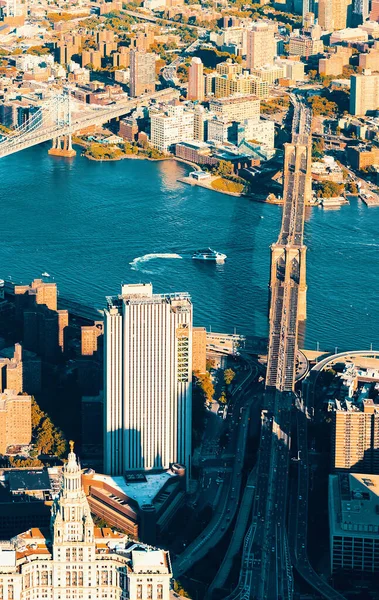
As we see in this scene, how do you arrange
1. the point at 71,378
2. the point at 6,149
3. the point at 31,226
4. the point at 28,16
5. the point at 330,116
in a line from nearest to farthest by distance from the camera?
the point at 71,378, the point at 31,226, the point at 6,149, the point at 330,116, the point at 28,16

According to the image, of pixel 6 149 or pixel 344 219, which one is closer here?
pixel 344 219

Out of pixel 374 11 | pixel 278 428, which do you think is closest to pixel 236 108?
pixel 374 11

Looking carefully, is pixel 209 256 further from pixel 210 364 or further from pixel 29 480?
pixel 29 480

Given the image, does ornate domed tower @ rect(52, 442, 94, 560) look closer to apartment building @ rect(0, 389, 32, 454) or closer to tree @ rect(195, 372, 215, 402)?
apartment building @ rect(0, 389, 32, 454)

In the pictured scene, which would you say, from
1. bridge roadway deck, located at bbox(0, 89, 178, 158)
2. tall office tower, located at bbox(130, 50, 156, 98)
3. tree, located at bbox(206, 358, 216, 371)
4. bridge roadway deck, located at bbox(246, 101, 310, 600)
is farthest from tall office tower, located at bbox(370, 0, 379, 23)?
tree, located at bbox(206, 358, 216, 371)

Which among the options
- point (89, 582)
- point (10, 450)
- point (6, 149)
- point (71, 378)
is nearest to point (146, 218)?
point (6, 149)

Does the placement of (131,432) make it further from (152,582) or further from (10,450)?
(152,582)
